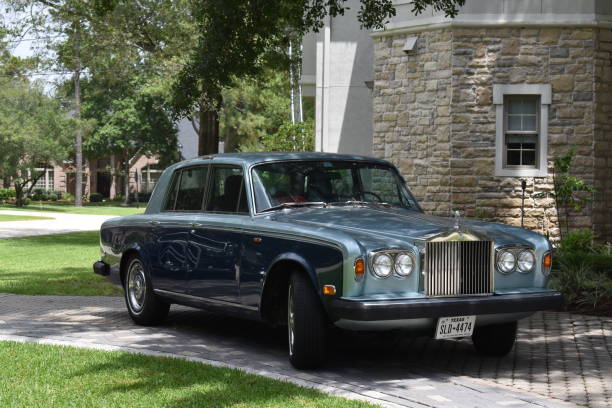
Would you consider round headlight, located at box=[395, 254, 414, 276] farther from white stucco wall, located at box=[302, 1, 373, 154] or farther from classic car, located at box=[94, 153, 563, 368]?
white stucco wall, located at box=[302, 1, 373, 154]

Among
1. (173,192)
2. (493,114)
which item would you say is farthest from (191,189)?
(493,114)

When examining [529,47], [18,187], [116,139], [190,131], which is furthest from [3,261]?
[190,131]

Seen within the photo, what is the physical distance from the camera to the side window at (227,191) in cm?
875

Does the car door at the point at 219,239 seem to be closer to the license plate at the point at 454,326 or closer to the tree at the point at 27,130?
the license plate at the point at 454,326

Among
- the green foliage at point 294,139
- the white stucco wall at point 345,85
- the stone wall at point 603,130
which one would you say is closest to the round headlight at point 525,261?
the stone wall at point 603,130

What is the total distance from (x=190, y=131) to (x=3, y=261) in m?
71.7

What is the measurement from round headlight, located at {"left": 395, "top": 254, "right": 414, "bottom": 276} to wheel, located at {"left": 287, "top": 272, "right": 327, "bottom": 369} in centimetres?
66

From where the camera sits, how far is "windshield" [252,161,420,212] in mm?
8586

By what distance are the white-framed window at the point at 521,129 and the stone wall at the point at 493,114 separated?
4.8 inches

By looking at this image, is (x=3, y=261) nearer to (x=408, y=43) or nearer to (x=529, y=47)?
(x=408, y=43)

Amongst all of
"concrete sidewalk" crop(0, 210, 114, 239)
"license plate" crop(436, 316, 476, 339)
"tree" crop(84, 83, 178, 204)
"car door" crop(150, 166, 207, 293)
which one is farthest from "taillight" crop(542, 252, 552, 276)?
"tree" crop(84, 83, 178, 204)

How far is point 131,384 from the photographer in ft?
22.7

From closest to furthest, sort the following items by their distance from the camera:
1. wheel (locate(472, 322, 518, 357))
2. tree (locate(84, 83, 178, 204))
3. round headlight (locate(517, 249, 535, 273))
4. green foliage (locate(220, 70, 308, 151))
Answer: round headlight (locate(517, 249, 535, 273)) < wheel (locate(472, 322, 518, 357)) < green foliage (locate(220, 70, 308, 151)) < tree (locate(84, 83, 178, 204))

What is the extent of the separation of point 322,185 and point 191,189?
1.64 metres
